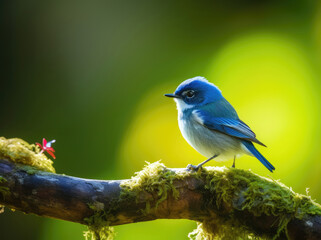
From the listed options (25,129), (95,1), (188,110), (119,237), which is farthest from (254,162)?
(95,1)

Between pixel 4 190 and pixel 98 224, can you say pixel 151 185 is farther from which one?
pixel 4 190

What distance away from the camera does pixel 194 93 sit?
4.09 m

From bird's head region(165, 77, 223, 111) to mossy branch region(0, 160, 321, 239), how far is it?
122 cm

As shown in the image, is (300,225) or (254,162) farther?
(254,162)

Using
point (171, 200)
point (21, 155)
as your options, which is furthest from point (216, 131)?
point (21, 155)

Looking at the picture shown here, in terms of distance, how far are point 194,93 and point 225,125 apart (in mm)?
580

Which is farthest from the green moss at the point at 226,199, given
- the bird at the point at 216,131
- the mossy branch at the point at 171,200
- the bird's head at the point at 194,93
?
the bird's head at the point at 194,93

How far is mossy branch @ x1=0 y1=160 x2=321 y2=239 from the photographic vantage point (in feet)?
8.62

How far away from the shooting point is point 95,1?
5969mm

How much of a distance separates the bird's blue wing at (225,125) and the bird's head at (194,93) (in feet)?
0.86

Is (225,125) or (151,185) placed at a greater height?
(225,125)

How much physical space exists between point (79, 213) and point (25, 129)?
2936mm

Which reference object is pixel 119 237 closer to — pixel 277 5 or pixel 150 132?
pixel 150 132

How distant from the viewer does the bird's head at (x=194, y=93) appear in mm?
4062
